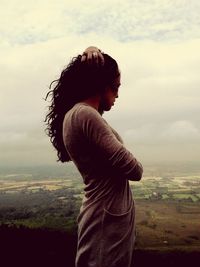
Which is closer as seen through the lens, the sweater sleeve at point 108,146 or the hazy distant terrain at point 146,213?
the sweater sleeve at point 108,146

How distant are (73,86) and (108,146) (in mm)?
518

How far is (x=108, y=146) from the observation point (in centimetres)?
195

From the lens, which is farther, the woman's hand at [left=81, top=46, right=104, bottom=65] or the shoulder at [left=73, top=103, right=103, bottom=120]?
the woman's hand at [left=81, top=46, right=104, bottom=65]

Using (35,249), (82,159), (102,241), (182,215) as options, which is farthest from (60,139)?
(182,215)

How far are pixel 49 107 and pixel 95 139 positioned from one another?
618 mm

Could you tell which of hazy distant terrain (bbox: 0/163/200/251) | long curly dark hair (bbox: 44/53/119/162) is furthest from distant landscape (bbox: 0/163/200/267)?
long curly dark hair (bbox: 44/53/119/162)

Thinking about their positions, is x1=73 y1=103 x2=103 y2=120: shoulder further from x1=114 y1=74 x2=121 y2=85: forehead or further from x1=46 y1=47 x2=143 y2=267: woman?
x1=114 y1=74 x2=121 y2=85: forehead

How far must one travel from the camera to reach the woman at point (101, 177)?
194 centimetres

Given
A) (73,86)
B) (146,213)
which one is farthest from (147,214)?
(73,86)

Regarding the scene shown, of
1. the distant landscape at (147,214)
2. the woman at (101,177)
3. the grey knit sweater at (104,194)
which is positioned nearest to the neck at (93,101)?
the woman at (101,177)

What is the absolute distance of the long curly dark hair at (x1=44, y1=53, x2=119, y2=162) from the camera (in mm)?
Result: 2191

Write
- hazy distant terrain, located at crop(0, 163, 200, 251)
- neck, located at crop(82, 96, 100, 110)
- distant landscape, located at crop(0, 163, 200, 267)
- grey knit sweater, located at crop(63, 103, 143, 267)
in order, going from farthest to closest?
hazy distant terrain, located at crop(0, 163, 200, 251) → distant landscape, located at crop(0, 163, 200, 267) → neck, located at crop(82, 96, 100, 110) → grey knit sweater, located at crop(63, 103, 143, 267)

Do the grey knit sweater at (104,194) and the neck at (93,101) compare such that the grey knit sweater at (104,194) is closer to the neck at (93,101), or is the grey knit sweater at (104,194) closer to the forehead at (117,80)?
the neck at (93,101)

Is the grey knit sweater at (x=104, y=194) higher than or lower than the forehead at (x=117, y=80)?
lower
